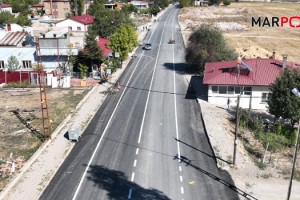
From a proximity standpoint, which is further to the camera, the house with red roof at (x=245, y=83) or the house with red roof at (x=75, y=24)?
the house with red roof at (x=75, y=24)

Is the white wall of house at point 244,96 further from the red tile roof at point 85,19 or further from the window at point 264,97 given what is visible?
the red tile roof at point 85,19

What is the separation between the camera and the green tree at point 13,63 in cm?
6066

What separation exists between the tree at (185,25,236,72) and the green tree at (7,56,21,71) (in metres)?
28.3

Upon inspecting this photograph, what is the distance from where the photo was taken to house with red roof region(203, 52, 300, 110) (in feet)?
154

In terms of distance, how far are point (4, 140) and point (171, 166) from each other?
58.3 feet

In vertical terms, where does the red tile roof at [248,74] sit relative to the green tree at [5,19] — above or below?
below

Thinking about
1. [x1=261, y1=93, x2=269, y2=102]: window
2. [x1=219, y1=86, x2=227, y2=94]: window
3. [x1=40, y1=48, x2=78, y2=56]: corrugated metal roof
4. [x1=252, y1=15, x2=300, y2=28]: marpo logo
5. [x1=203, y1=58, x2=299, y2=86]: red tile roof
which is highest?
[x1=252, y1=15, x2=300, y2=28]: marpo logo

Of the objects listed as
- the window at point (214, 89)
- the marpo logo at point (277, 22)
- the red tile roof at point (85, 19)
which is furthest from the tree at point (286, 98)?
the marpo logo at point (277, 22)

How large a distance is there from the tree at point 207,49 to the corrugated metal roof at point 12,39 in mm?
30752

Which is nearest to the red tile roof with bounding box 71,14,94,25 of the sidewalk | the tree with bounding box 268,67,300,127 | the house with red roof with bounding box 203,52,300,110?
the sidewalk

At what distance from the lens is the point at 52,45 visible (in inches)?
2456

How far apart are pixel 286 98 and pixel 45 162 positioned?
24.1 m

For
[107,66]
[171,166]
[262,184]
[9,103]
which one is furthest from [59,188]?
[107,66]

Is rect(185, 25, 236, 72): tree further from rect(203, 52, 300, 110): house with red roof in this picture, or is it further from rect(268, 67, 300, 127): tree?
rect(268, 67, 300, 127): tree
